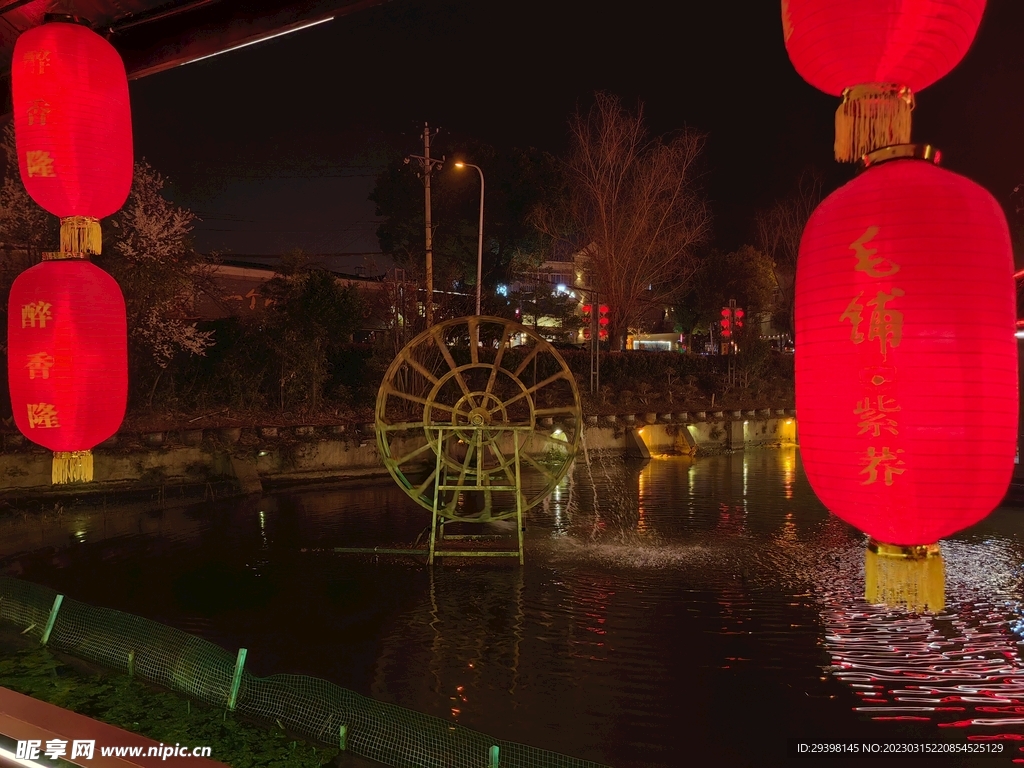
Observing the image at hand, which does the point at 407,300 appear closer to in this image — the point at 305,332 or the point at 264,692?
the point at 305,332

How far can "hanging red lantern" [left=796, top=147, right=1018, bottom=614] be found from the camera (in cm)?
295

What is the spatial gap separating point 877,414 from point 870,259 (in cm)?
66

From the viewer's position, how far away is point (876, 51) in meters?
3.16

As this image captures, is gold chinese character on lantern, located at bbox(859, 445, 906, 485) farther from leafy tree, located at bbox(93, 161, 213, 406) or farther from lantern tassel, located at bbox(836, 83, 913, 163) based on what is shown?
leafy tree, located at bbox(93, 161, 213, 406)

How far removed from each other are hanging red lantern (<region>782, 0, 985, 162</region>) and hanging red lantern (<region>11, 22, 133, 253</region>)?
467 centimetres

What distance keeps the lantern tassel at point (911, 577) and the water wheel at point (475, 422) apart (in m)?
6.09

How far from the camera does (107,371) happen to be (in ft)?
18.4

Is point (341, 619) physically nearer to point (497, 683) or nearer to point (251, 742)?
point (497, 683)

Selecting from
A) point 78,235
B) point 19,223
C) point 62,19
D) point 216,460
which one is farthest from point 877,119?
point 19,223

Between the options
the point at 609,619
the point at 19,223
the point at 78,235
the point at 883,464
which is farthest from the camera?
the point at 19,223

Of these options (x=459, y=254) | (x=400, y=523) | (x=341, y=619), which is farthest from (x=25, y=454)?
(x=459, y=254)

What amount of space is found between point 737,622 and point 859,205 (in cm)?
559

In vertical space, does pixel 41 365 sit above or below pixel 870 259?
below

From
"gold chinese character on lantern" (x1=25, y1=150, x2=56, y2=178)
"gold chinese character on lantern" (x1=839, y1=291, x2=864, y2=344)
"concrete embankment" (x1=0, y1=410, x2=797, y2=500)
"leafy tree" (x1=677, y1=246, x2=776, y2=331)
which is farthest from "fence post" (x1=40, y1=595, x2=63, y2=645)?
"leafy tree" (x1=677, y1=246, x2=776, y2=331)
